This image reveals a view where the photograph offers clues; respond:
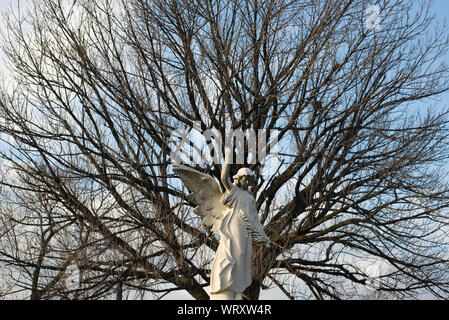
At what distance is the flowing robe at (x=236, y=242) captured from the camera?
20.2 ft

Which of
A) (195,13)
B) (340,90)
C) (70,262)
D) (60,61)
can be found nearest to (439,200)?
(340,90)

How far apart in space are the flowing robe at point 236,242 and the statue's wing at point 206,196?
30 cm

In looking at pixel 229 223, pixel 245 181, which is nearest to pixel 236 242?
pixel 229 223

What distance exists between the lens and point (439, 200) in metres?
10.3

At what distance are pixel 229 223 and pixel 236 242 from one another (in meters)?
0.28

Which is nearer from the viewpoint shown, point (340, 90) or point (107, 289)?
point (107, 289)

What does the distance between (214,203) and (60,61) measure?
5114 millimetres

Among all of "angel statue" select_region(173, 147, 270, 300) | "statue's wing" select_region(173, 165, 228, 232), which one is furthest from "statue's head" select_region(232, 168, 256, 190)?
"statue's wing" select_region(173, 165, 228, 232)

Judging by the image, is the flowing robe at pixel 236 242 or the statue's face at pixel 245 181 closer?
the flowing robe at pixel 236 242

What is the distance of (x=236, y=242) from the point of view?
6.36 metres

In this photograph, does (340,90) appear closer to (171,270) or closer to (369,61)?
(369,61)

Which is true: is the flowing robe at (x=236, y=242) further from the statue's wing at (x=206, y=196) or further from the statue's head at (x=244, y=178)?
the statue's wing at (x=206, y=196)

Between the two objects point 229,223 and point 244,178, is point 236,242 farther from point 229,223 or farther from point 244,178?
point 244,178

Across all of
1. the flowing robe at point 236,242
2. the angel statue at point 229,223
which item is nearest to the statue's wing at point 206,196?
the angel statue at point 229,223
